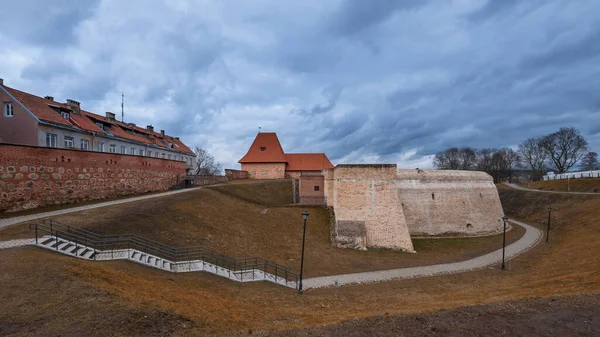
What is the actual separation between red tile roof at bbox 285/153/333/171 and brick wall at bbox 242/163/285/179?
1.19m

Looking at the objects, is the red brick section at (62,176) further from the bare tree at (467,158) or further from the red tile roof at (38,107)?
the bare tree at (467,158)

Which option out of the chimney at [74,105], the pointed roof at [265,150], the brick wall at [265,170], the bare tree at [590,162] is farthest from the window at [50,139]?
the bare tree at [590,162]

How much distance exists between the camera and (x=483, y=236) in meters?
24.5

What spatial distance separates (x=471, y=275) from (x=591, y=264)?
14.7ft

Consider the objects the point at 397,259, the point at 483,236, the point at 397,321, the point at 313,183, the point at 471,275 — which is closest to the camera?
the point at 397,321

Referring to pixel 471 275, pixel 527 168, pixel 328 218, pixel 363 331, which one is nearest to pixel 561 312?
pixel 363 331

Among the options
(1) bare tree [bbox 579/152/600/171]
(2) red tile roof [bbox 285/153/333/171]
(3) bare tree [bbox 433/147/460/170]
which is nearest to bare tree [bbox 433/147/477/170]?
(3) bare tree [bbox 433/147/460/170]

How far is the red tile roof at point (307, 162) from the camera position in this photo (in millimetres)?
39562

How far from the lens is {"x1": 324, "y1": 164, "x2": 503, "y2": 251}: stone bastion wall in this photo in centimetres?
1991

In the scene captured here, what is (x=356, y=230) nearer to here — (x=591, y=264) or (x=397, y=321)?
(x=591, y=264)

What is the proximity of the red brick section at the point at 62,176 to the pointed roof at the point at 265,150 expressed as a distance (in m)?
17.0

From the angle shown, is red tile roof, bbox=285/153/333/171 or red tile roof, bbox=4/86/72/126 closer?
red tile roof, bbox=4/86/72/126

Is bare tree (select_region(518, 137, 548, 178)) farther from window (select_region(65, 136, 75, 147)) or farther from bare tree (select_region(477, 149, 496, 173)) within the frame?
window (select_region(65, 136, 75, 147))

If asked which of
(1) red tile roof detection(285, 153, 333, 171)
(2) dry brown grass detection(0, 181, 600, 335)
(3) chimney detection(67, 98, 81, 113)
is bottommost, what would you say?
(2) dry brown grass detection(0, 181, 600, 335)
